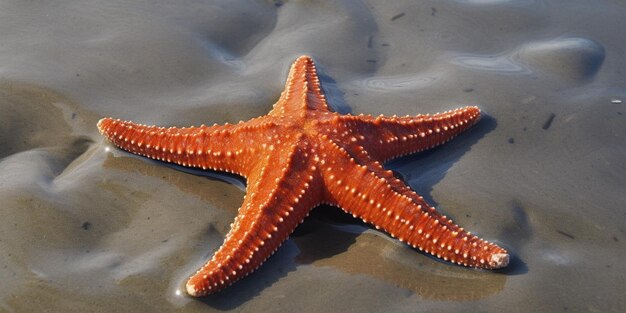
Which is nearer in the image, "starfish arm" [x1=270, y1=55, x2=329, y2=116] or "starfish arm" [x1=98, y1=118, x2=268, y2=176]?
"starfish arm" [x1=98, y1=118, x2=268, y2=176]

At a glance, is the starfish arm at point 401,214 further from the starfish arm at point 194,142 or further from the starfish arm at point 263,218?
Answer: the starfish arm at point 194,142

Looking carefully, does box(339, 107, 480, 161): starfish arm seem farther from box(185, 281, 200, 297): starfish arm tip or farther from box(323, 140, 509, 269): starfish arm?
box(185, 281, 200, 297): starfish arm tip

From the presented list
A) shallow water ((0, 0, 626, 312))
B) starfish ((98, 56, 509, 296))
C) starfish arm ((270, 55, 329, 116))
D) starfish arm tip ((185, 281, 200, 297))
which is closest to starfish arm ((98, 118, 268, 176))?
starfish ((98, 56, 509, 296))

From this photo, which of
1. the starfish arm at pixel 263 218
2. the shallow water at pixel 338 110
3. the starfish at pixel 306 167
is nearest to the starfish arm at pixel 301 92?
the starfish at pixel 306 167

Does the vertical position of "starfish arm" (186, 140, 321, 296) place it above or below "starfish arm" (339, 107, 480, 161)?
below

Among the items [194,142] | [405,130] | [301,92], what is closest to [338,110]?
[301,92]

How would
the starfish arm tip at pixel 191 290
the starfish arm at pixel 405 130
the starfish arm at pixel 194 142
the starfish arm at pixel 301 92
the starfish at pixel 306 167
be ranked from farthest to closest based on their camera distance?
the starfish arm at pixel 301 92 < the starfish arm at pixel 405 130 < the starfish arm at pixel 194 142 < the starfish at pixel 306 167 < the starfish arm tip at pixel 191 290

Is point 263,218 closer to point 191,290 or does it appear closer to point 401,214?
point 191,290

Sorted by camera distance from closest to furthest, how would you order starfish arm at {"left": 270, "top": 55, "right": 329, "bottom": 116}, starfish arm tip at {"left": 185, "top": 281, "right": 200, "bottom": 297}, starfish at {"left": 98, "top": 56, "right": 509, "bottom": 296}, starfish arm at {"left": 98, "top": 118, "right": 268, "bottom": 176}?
starfish arm tip at {"left": 185, "top": 281, "right": 200, "bottom": 297} → starfish at {"left": 98, "top": 56, "right": 509, "bottom": 296} → starfish arm at {"left": 98, "top": 118, "right": 268, "bottom": 176} → starfish arm at {"left": 270, "top": 55, "right": 329, "bottom": 116}
